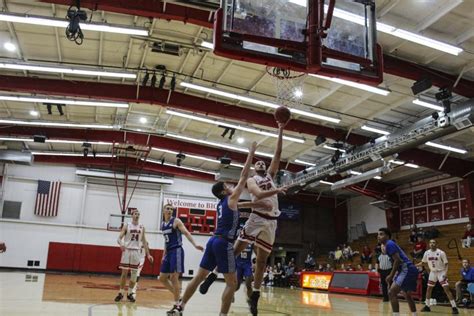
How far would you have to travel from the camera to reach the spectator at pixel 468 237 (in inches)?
729

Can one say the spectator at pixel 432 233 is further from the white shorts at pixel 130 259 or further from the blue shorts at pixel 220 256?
the blue shorts at pixel 220 256

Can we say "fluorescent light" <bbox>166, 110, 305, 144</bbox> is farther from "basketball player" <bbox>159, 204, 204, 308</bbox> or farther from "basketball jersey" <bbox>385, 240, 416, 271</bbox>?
"basketball jersey" <bbox>385, 240, 416, 271</bbox>

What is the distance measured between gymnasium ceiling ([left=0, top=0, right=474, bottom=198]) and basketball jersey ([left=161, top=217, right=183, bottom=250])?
511 cm

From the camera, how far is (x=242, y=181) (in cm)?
497

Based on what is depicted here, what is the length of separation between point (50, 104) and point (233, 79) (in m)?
7.45

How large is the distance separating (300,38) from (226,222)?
3.26 metres

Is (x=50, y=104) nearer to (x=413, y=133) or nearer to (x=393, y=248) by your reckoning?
(x=413, y=133)

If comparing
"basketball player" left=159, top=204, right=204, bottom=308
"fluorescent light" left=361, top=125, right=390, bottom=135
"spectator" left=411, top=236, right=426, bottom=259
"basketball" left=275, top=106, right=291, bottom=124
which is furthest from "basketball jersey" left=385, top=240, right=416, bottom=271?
"spectator" left=411, top=236, right=426, bottom=259

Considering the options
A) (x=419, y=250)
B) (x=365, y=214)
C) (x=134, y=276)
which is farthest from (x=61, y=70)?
(x=365, y=214)

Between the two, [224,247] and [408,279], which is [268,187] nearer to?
[224,247]

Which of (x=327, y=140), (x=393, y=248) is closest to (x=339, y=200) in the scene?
(x=327, y=140)

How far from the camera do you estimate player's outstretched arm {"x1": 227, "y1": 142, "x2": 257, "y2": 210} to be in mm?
4952

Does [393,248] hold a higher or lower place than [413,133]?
lower

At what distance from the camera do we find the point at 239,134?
20703 millimetres
